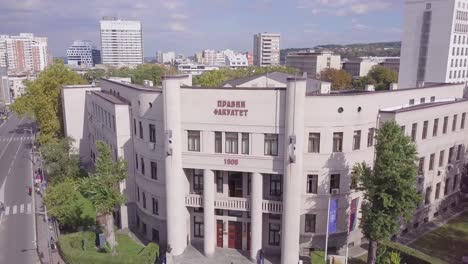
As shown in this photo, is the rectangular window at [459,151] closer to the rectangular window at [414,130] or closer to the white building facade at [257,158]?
the white building facade at [257,158]

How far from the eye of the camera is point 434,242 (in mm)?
37219

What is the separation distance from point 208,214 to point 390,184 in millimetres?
15917

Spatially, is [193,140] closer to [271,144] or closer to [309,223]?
[271,144]

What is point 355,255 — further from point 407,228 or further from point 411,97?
point 411,97

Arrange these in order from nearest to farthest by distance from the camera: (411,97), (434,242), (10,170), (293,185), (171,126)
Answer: (293,185), (171,126), (434,242), (411,97), (10,170)

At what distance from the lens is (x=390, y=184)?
90.9 ft

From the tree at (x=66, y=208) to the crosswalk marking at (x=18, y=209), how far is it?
10.1 metres

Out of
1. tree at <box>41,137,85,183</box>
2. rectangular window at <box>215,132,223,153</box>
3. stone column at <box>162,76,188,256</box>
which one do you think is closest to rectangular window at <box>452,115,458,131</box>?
rectangular window at <box>215,132,223,153</box>

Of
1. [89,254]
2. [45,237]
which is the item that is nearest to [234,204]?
[89,254]

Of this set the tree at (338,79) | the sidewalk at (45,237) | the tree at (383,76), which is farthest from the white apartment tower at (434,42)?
the sidewalk at (45,237)

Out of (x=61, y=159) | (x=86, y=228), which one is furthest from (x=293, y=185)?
(x=61, y=159)

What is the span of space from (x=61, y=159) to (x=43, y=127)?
2295 cm

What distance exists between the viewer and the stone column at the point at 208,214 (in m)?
33.8

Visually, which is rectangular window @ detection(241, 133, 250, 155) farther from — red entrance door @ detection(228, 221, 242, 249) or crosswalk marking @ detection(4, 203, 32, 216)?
crosswalk marking @ detection(4, 203, 32, 216)
